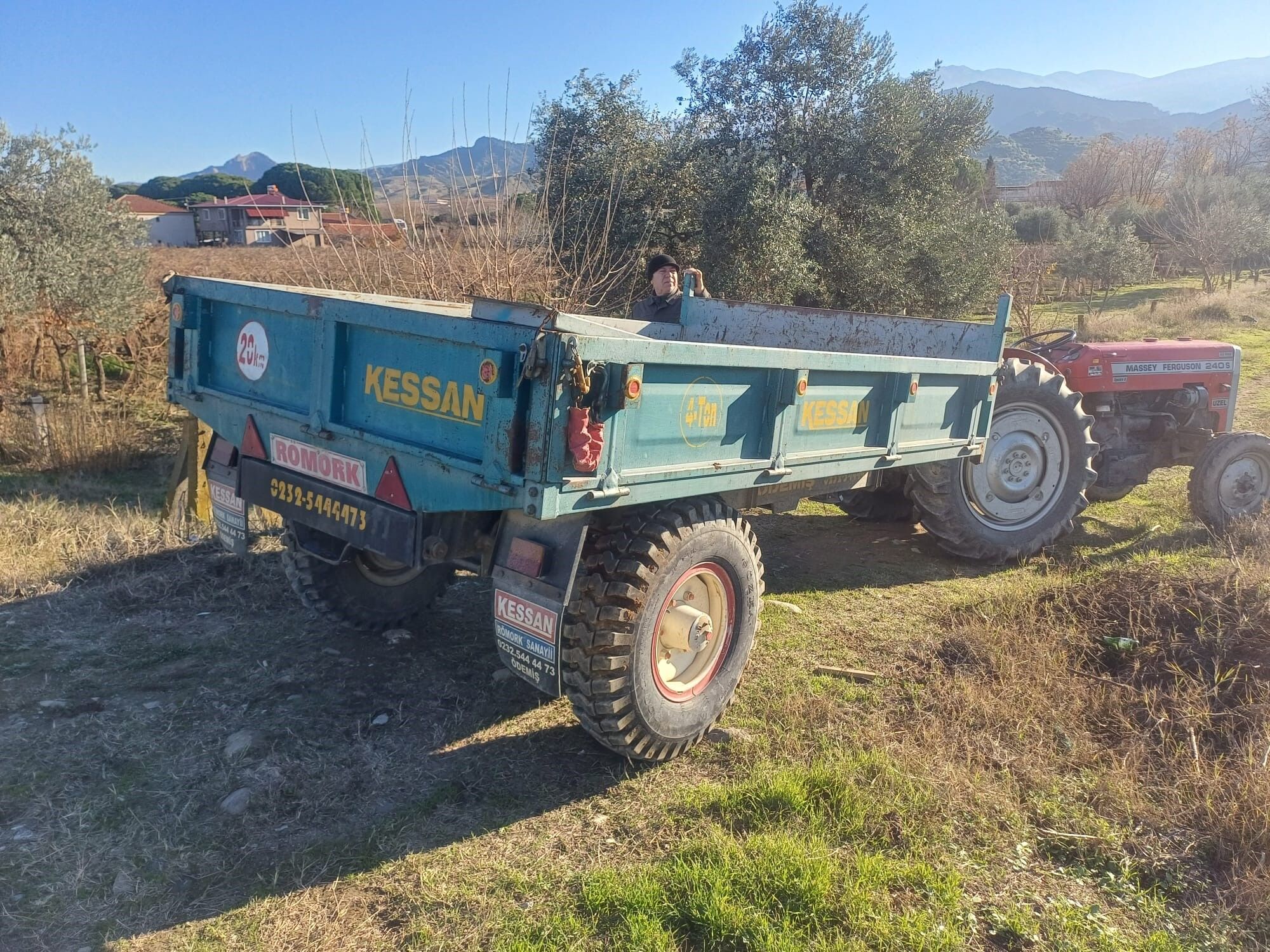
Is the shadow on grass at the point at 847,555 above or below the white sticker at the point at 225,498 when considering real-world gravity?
below

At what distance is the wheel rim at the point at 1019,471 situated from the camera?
589 cm

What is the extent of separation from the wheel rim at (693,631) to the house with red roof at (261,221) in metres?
5.65

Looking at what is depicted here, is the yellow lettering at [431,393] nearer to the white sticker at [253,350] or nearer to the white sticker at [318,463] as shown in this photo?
the white sticker at [318,463]

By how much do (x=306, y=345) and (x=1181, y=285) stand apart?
107 feet

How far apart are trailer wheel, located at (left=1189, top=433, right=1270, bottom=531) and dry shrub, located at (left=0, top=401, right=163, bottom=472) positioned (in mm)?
10405

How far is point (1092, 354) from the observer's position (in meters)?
6.60

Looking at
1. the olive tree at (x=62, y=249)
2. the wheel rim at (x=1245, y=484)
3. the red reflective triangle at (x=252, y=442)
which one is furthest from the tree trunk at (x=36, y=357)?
the wheel rim at (x=1245, y=484)

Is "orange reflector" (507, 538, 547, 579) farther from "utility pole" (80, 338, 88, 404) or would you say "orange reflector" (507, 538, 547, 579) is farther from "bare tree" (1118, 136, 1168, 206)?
"bare tree" (1118, 136, 1168, 206)

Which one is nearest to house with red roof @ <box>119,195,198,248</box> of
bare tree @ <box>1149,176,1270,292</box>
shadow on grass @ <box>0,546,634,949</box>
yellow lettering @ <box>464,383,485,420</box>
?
bare tree @ <box>1149,176,1270,292</box>

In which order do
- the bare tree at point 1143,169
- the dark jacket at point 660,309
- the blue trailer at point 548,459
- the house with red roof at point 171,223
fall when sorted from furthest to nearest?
the bare tree at point 1143,169
the house with red roof at point 171,223
the dark jacket at point 660,309
the blue trailer at point 548,459

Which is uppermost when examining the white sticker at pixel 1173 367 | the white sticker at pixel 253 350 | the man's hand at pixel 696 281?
the man's hand at pixel 696 281

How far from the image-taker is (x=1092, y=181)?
47.1 metres

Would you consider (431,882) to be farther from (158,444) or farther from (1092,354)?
(158,444)

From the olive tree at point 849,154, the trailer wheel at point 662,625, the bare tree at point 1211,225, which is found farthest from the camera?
the bare tree at point 1211,225
